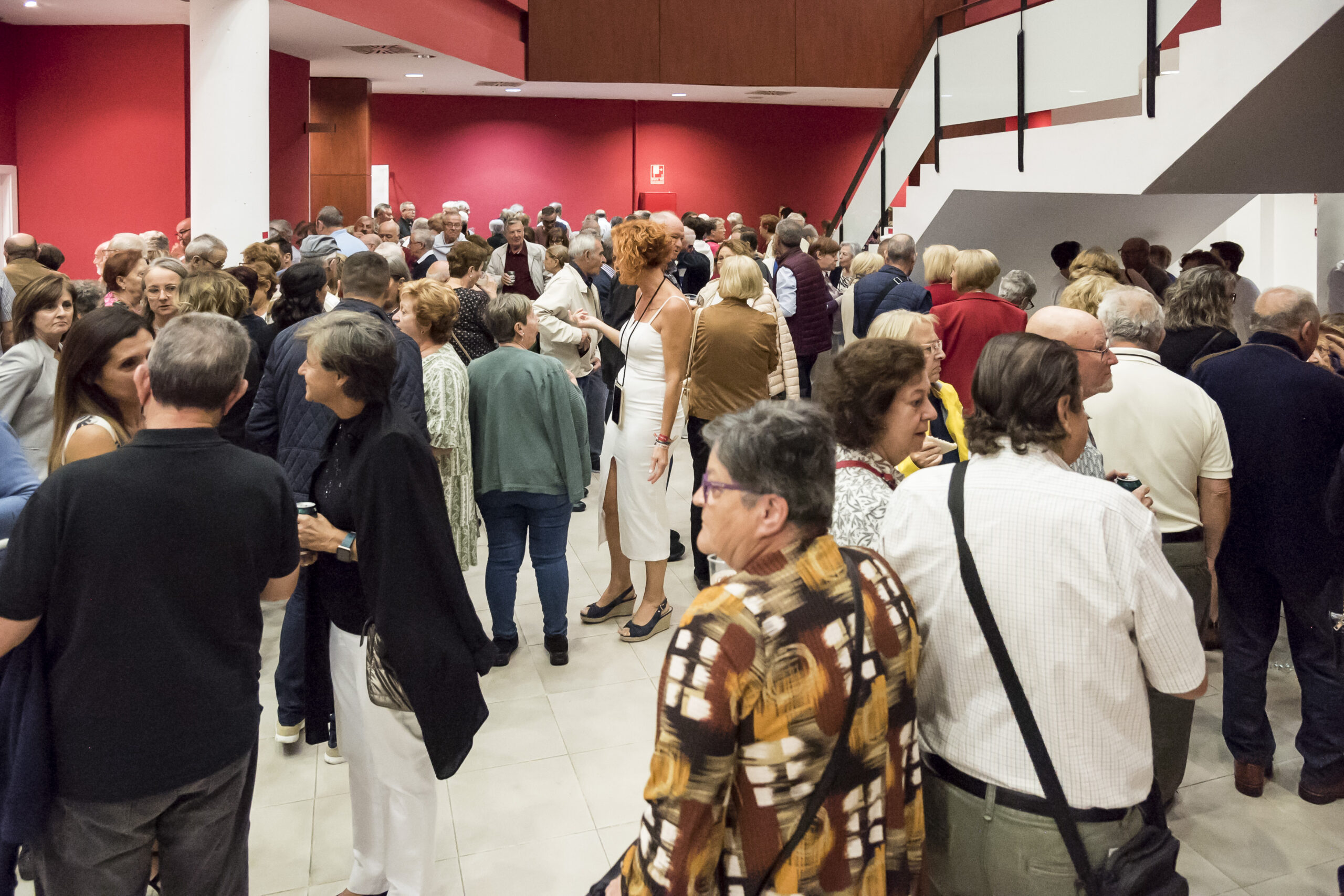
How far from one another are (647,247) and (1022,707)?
2828mm

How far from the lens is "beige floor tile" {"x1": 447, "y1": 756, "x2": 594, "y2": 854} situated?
10.1ft

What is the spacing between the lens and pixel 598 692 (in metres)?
4.01

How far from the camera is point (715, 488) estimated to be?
1.60 m

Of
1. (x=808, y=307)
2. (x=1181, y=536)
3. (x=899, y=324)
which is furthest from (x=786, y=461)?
(x=808, y=307)

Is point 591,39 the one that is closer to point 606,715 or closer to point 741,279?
point 741,279

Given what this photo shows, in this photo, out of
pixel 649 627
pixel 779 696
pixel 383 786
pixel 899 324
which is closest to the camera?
pixel 779 696

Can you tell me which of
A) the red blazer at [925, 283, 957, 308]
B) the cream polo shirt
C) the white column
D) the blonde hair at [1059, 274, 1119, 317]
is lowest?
the cream polo shirt

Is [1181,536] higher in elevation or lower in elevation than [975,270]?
lower

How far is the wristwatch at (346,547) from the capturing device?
2.43 meters

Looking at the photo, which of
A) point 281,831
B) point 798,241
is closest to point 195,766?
point 281,831

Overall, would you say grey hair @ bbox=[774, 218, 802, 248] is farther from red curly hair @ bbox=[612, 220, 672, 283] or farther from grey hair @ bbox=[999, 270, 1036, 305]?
red curly hair @ bbox=[612, 220, 672, 283]

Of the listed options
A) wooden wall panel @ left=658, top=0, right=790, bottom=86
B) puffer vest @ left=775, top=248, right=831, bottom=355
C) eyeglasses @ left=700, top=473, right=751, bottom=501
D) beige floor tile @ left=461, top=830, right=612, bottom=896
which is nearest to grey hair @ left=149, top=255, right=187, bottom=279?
beige floor tile @ left=461, top=830, right=612, bottom=896

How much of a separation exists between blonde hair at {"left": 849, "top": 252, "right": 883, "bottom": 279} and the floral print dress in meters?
3.88

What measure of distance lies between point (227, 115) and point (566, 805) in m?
6.20
